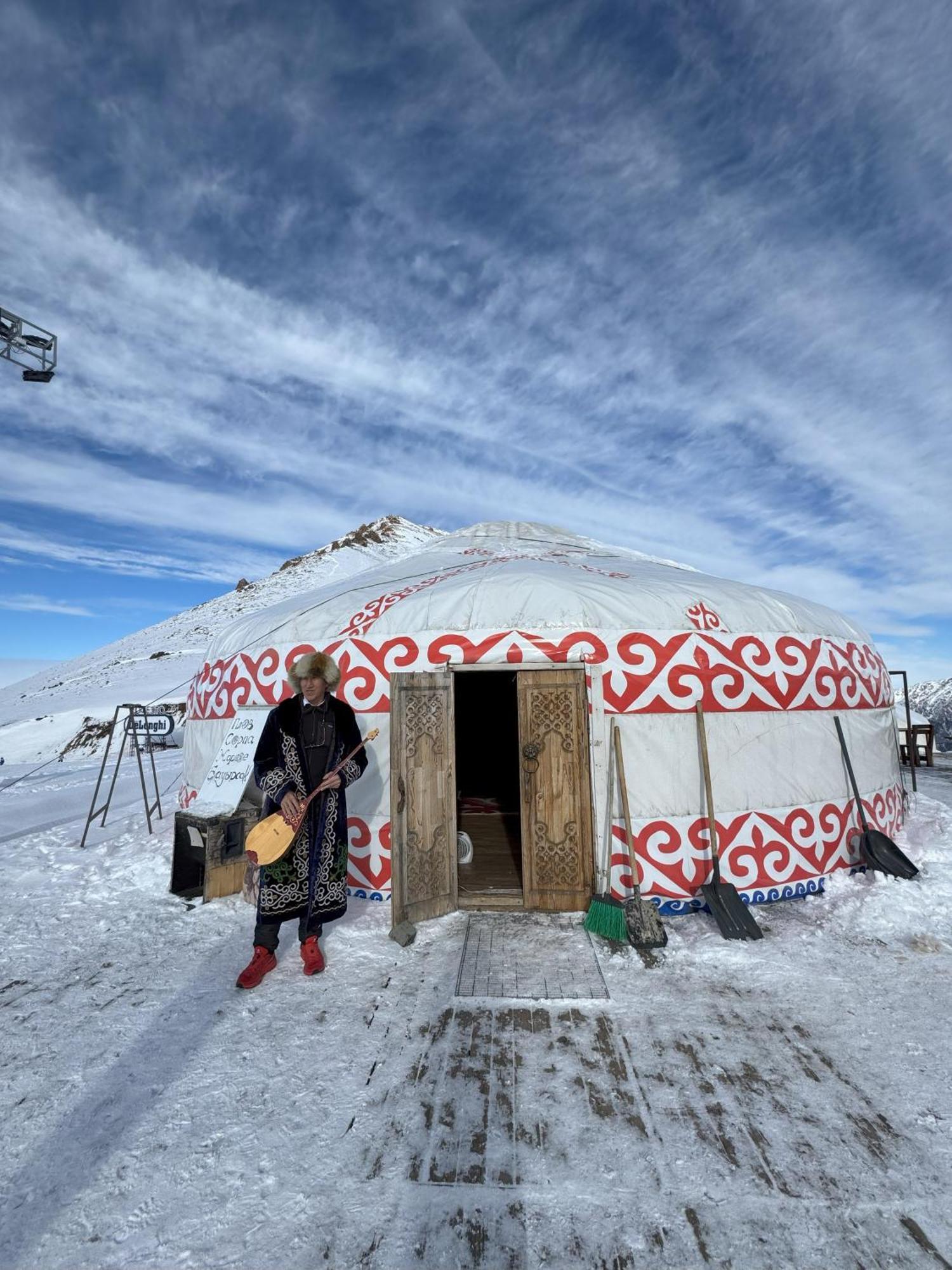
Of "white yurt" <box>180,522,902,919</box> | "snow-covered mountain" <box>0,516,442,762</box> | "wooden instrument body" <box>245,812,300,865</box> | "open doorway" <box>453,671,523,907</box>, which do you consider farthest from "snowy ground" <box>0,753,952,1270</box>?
"snow-covered mountain" <box>0,516,442,762</box>

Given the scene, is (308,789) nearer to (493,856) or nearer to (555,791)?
(555,791)

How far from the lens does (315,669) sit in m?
3.69

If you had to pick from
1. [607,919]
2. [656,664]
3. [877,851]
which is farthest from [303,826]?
[877,851]

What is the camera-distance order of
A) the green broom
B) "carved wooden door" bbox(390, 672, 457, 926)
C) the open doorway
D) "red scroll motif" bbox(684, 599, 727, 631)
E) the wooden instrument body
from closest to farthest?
the wooden instrument body, the green broom, "carved wooden door" bbox(390, 672, 457, 926), "red scroll motif" bbox(684, 599, 727, 631), the open doorway

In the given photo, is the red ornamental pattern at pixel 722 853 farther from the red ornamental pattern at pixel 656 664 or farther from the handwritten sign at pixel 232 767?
the handwritten sign at pixel 232 767

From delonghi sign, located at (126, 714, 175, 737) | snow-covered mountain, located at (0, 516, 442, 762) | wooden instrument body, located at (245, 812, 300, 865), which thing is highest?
snow-covered mountain, located at (0, 516, 442, 762)

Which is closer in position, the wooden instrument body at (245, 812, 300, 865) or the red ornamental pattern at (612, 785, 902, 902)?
the wooden instrument body at (245, 812, 300, 865)

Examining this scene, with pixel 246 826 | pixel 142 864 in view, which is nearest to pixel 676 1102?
pixel 246 826

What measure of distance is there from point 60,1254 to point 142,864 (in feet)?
15.0

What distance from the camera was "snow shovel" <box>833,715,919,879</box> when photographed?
5004 millimetres

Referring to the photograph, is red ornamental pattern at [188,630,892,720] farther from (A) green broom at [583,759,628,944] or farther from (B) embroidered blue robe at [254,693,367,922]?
(A) green broom at [583,759,628,944]

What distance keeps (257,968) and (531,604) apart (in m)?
3.25

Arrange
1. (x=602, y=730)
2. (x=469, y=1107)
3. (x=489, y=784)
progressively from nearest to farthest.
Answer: (x=469, y=1107), (x=602, y=730), (x=489, y=784)

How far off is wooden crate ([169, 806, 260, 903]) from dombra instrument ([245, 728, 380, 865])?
1639 mm
